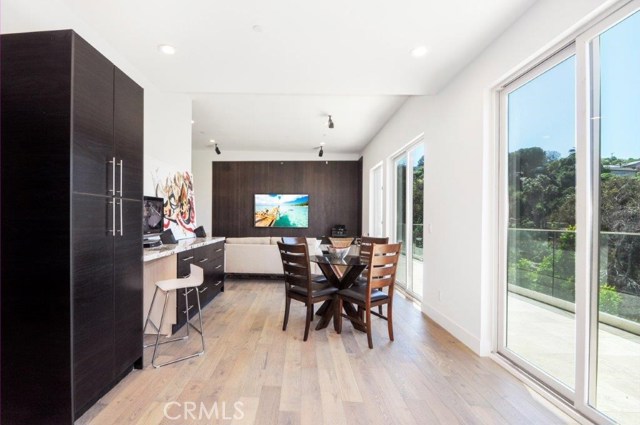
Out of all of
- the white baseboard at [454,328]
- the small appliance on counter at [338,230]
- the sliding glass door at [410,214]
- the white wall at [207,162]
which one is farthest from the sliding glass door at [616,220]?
the white wall at [207,162]

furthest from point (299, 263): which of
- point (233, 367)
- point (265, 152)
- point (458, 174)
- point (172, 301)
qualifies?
point (265, 152)

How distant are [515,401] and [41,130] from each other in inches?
132

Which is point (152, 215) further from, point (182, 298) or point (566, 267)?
point (566, 267)

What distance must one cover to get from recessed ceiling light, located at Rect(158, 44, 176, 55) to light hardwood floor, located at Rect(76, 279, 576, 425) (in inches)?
108

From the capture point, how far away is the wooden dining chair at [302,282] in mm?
2846

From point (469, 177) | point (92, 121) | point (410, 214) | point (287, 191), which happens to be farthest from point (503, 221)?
point (287, 191)

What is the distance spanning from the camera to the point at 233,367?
232 centimetres

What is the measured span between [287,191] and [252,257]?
3104 mm

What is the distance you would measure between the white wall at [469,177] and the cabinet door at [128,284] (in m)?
2.89

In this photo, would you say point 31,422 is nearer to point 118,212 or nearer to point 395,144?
point 118,212

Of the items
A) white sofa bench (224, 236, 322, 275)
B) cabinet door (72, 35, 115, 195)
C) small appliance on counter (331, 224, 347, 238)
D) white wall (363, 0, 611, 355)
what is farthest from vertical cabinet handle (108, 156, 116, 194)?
small appliance on counter (331, 224, 347, 238)

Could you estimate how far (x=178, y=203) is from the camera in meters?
4.17

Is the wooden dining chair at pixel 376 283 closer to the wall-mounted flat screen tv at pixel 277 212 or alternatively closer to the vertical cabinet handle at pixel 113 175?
the vertical cabinet handle at pixel 113 175

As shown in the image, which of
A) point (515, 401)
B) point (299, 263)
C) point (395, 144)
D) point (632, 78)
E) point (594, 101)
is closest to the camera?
point (632, 78)
